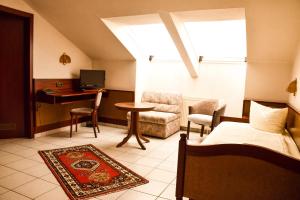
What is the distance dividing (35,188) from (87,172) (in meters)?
0.62

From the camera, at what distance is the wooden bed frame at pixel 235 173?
65.0 inches

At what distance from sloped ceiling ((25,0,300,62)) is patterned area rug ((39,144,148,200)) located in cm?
225

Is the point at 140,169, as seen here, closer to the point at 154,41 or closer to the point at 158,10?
the point at 158,10

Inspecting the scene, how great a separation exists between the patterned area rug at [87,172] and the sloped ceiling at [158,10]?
88.7 inches

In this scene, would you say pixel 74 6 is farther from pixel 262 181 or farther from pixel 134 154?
pixel 262 181

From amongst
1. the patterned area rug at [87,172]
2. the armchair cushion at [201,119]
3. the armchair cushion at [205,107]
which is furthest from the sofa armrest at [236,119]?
the patterned area rug at [87,172]

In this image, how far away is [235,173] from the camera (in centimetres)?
180

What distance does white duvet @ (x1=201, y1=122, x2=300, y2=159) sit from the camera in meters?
2.52

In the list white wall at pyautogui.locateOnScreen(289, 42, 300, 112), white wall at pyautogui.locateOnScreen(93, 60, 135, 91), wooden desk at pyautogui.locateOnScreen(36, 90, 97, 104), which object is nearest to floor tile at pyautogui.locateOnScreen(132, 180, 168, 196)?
white wall at pyautogui.locateOnScreen(289, 42, 300, 112)

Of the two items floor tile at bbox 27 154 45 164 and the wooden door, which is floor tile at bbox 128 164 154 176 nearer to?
floor tile at bbox 27 154 45 164

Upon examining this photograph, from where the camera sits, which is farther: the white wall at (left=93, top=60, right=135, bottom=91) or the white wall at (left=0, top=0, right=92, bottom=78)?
the white wall at (left=93, top=60, right=135, bottom=91)

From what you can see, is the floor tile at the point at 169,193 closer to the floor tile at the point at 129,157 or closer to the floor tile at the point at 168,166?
the floor tile at the point at 168,166

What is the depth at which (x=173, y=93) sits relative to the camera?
5211 millimetres

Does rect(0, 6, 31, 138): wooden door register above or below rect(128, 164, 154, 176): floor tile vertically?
above
